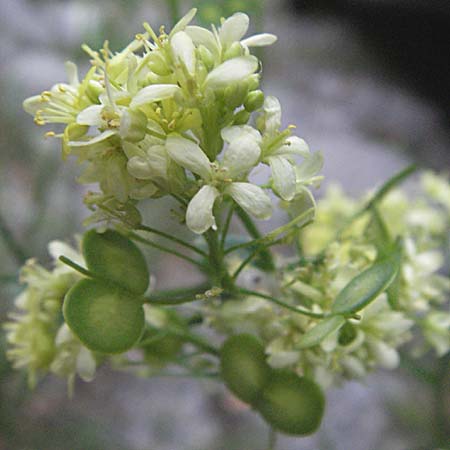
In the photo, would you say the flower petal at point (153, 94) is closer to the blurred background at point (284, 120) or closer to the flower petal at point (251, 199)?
the flower petal at point (251, 199)

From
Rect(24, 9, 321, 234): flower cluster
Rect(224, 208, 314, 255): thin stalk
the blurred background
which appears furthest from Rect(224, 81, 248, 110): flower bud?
the blurred background

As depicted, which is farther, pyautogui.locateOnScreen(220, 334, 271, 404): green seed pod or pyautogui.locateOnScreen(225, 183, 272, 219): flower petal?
pyautogui.locateOnScreen(220, 334, 271, 404): green seed pod

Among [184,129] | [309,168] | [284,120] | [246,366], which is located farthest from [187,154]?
[284,120]

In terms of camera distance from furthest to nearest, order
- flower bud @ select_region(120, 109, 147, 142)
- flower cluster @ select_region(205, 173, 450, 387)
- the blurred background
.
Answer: the blurred background
flower cluster @ select_region(205, 173, 450, 387)
flower bud @ select_region(120, 109, 147, 142)

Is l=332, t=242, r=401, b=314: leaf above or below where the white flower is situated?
below

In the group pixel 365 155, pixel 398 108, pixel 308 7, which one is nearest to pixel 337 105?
pixel 398 108

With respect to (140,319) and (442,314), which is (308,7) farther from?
(140,319)

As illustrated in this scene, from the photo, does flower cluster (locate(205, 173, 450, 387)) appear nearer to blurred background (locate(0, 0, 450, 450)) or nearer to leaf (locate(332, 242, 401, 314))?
leaf (locate(332, 242, 401, 314))
